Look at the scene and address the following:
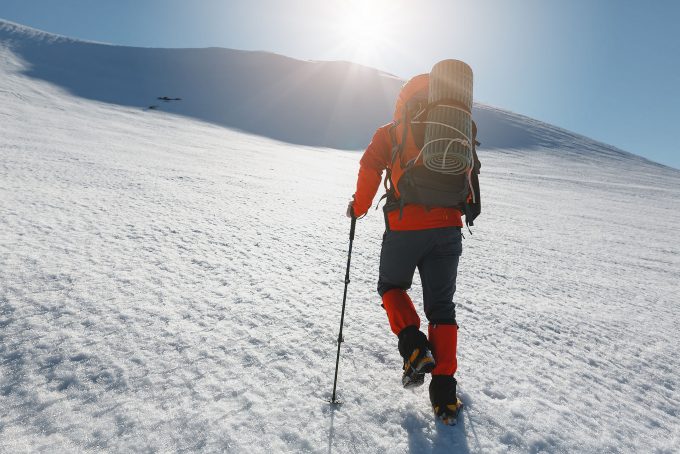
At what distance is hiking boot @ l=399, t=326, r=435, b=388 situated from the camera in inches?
77.5

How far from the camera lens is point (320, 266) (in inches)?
154

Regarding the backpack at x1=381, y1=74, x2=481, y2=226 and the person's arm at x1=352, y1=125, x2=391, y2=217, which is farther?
the person's arm at x1=352, y1=125, x2=391, y2=217

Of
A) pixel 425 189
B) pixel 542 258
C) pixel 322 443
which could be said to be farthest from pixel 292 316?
pixel 542 258

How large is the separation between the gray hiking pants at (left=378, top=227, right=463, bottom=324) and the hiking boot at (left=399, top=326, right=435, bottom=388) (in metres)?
0.20

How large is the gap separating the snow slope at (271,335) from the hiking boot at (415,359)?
14 cm

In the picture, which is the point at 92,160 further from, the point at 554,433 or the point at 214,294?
the point at 554,433

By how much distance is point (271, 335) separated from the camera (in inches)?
97.4

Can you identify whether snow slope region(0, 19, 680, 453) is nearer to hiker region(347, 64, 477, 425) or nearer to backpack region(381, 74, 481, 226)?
hiker region(347, 64, 477, 425)

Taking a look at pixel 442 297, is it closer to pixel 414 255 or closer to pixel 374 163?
pixel 414 255

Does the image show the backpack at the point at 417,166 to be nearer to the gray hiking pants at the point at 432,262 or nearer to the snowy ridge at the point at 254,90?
the gray hiking pants at the point at 432,262

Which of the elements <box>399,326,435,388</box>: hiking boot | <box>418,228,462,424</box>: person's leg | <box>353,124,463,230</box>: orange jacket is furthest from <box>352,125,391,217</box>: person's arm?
<box>399,326,435,388</box>: hiking boot

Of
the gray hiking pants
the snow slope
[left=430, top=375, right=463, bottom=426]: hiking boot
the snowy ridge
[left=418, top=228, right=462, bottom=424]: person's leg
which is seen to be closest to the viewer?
the snow slope

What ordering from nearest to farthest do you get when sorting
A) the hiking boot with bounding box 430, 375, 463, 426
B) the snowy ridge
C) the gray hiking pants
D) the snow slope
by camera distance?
the snow slope, the hiking boot with bounding box 430, 375, 463, 426, the gray hiking pants, the snowy ridge

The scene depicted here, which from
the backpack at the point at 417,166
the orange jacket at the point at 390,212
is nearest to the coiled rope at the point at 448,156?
the backpack at the point at 417,166
